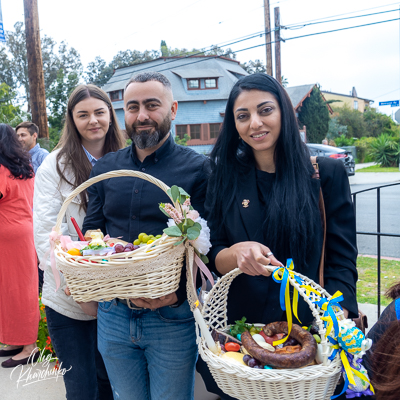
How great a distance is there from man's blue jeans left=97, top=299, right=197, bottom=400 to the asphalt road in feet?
17.6

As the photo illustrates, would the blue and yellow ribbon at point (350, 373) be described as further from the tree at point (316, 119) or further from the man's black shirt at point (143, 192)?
the tree at point (316, 119)

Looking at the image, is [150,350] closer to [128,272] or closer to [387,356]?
[128,272]

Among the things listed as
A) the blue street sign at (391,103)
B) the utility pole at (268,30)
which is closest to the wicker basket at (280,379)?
the blue street sign at (391,103)

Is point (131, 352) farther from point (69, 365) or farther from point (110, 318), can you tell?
point (69, 365)

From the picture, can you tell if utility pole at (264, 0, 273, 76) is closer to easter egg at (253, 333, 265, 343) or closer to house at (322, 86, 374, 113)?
easter egg at (253, 333, 265, 343)

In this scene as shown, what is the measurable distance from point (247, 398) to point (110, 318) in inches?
32.8

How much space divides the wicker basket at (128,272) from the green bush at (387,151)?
2408cm

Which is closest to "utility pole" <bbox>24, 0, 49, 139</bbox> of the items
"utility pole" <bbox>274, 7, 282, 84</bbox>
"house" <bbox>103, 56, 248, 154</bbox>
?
"utility pole" <bbox>274, 7, 282, 84</bbox>

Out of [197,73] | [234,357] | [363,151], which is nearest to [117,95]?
[197,73]

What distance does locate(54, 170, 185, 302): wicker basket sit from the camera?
1379mm

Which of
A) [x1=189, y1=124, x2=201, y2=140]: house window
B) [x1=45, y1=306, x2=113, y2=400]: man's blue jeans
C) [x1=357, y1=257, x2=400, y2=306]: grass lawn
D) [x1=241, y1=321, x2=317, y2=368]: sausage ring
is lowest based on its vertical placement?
[x1=357, y1=257, x2=400, y2=306]: grass lawn

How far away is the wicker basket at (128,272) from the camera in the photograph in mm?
1379

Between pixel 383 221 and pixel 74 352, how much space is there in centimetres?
737

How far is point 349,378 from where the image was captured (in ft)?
3.62
